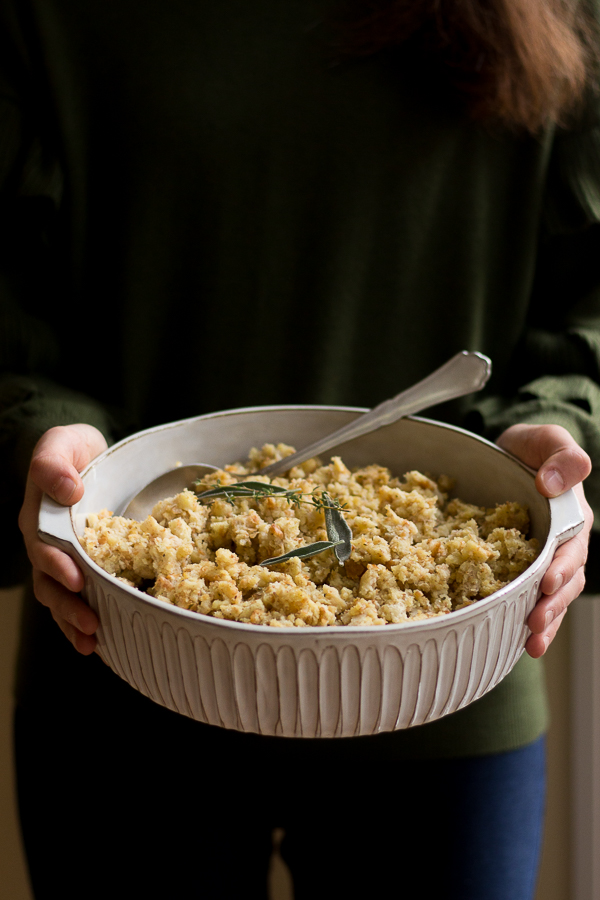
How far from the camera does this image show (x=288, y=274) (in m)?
0.88

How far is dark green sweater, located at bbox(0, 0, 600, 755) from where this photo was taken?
0.80 m

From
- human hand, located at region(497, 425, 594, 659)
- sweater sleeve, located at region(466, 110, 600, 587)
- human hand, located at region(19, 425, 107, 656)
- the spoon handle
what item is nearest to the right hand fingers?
human hand, located at region(19, 425, 107, 656)

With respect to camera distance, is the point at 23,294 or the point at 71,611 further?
the point at 23,294

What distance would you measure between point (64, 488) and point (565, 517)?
0.38 metres

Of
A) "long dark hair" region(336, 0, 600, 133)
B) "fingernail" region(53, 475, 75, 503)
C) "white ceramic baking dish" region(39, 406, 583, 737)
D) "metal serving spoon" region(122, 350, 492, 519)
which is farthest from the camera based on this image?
"long dark hair" region(336, 0, 600, 133)

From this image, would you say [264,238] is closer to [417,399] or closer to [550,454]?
[417,399]

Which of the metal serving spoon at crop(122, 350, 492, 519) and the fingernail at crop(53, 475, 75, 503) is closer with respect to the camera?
the fingernail at crop(53, 475, 75, 503)

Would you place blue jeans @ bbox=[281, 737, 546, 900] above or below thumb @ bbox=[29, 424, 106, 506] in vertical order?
below

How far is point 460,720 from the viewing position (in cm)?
79

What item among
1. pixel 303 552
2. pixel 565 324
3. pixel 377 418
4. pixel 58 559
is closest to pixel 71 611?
pixel 58 559

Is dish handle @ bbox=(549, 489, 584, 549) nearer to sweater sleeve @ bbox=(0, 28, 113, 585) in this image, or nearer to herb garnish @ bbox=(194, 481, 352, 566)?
herb garnish @ bbox=(194, 481, 352, 566)

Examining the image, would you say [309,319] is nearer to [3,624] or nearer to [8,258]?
[8,258]

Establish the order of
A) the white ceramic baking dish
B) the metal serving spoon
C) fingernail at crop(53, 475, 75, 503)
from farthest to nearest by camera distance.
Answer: the metal serving spoon, fingernail at crop(53, 475, 75, 503), the white ceramic baking dish

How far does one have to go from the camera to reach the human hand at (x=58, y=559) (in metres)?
0.52
